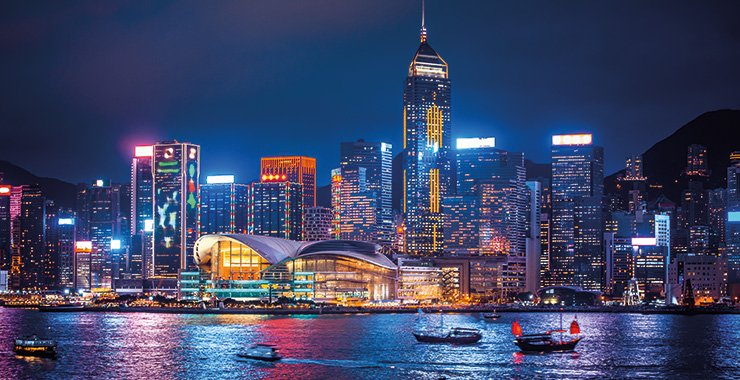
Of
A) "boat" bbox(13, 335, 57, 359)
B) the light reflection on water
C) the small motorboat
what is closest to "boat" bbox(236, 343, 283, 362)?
the light reflection on water

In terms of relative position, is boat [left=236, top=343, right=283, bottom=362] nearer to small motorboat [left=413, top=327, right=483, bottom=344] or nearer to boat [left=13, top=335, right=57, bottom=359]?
boat [left=13, top=335, right=57, bottom=359]

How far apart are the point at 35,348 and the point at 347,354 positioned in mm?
33807

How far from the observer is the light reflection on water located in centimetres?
8512

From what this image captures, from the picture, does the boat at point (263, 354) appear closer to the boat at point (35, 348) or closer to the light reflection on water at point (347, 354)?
the light reflection on water at point (347, 354)

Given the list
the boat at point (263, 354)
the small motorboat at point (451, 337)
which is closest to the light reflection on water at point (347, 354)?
the boat at point (263, 354)

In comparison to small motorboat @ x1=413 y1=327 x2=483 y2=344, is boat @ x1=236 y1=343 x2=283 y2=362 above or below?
above

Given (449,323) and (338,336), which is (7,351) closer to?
(338,336)

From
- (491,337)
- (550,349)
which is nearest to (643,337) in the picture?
(491,337)

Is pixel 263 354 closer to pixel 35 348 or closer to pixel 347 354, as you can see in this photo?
pixel 347 354

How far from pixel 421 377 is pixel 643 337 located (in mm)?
60894

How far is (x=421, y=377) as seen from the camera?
81125mm

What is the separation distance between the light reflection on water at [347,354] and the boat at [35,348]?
1.18 meters

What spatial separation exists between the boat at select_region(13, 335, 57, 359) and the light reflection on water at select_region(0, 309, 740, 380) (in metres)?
1.18

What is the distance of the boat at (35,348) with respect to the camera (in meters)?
98.2
